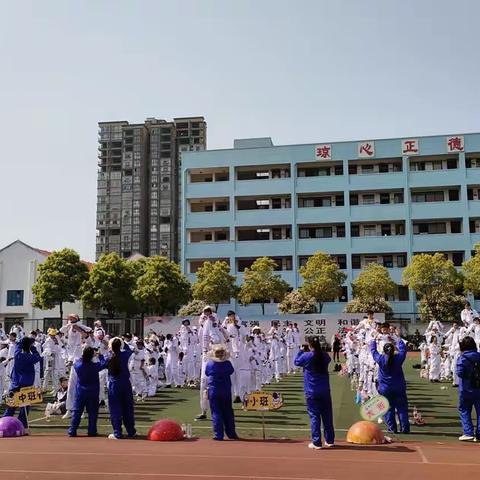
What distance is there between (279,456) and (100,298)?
3760cm

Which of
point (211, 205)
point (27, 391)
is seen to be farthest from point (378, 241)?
point (27, 391)

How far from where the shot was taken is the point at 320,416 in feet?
32.2

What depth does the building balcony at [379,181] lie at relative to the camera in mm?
51344

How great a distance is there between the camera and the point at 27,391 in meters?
11.4

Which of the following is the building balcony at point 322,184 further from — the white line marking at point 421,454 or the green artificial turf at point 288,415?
the white line marking at point 421,454

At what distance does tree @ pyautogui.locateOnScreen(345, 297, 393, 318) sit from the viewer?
42406mm

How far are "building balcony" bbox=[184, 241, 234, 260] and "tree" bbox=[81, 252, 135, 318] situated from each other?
28.8 ft

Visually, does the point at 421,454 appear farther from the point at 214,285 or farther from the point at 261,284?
the point at 261,284

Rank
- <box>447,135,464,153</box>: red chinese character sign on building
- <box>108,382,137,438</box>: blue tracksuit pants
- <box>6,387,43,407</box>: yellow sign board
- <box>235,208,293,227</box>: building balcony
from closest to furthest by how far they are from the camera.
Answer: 1. <box>108,382,137,438</box>: blue tracksuit pants
2. <box>6,387,43,407</box>: yellow sign board
3. <box>447,135,464,153</box>: red chinese character sign on building
4. <box>235,208,293,227</box>: building balcony

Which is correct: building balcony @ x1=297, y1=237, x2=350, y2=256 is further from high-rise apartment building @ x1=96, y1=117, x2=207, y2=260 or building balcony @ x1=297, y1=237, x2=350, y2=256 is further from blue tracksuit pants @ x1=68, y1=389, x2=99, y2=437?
high-rise apartment building @ x1=96, y1=117, x2=207, y2=260

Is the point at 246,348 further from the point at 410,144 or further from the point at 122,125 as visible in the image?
the point at 122,125

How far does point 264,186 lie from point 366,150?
9075 mm

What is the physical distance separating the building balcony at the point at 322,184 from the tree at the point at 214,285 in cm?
1094

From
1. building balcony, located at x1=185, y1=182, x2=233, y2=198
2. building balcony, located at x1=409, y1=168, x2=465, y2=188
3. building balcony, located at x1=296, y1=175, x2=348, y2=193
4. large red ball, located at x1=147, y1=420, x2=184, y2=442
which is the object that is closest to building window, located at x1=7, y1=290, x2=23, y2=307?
building balcony, located at x1=185, y1=182, x2=233, y2=198
